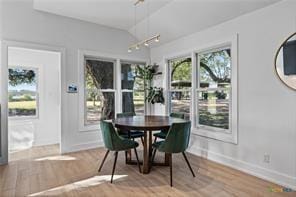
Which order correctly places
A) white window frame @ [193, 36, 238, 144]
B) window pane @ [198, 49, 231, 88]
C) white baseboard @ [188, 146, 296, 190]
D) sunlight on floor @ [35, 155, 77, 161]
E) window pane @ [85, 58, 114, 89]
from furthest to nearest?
window pane @ [85, 58, 114, 89] < sunlight on floor @ [35, 155, 77, 161] < window pane @ [198, 49, 231, 88] < white window frame @ [193, 36, 238, 144] < white baseboard @ [188, 146, 296, 190]

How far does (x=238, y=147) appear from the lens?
Answer: 3.34 metres

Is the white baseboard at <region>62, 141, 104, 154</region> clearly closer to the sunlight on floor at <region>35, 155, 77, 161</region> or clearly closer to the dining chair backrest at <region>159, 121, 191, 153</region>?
the sunlight on floor at <region>35, 155, 77, 161</region>

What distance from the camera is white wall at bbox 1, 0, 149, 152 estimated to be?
3.77m

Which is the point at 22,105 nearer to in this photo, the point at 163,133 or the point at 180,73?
the point at 163,133

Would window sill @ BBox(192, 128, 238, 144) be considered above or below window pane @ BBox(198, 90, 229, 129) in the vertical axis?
below

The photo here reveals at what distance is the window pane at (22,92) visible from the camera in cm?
477

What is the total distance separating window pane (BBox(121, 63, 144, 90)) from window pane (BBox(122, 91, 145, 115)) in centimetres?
16

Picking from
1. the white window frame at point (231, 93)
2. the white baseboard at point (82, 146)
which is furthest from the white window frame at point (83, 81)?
the white window frame at point (231, 93)

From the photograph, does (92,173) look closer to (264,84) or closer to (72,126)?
(72,126)

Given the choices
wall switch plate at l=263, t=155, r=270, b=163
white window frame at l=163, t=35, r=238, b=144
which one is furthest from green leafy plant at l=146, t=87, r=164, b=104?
wall switch plate at l=263, t=155, r=270, b=163

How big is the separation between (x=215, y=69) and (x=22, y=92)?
4.45 metres

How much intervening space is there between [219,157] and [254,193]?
1.13 meters

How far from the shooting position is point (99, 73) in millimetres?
4910

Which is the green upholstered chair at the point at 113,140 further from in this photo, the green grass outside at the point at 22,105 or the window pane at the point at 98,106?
the green grass outside at the point at 22,105
